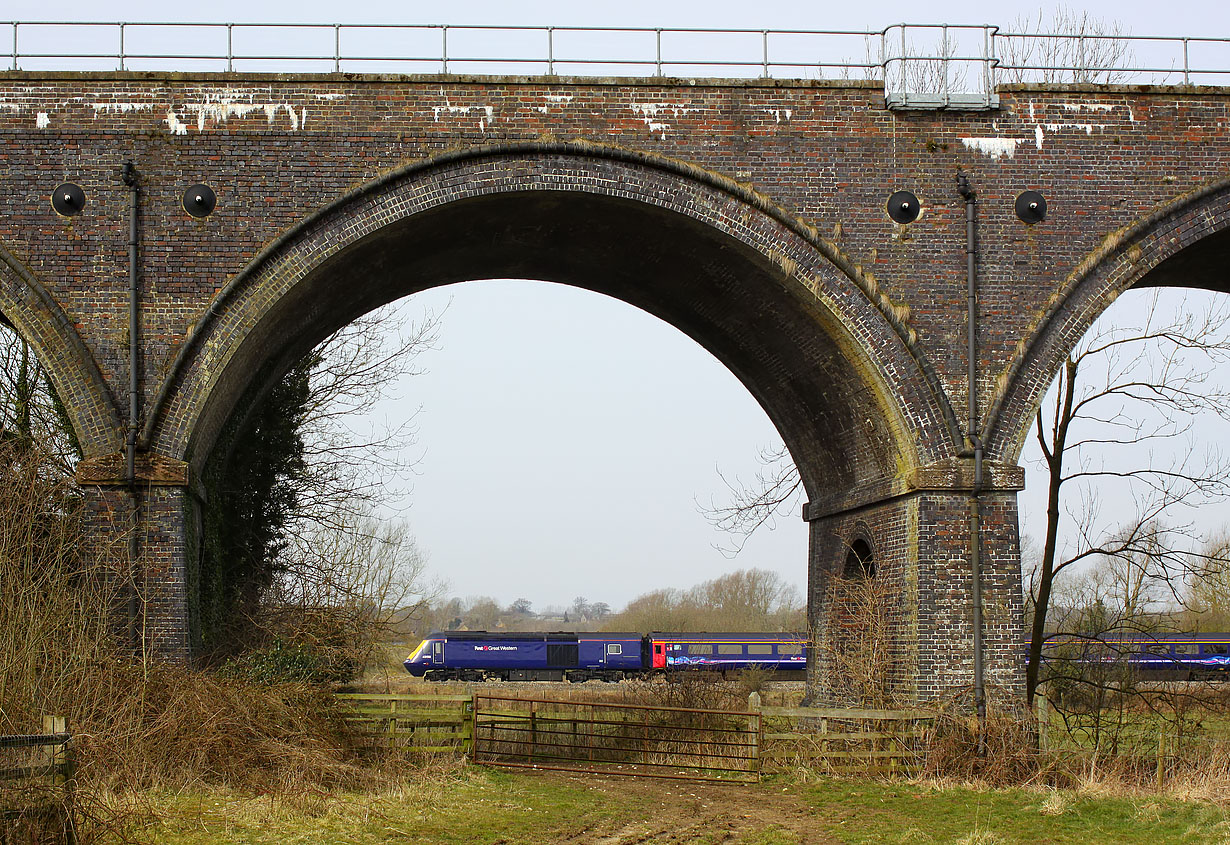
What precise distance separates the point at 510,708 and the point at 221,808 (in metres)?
18.6

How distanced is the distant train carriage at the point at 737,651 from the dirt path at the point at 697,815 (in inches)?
1188

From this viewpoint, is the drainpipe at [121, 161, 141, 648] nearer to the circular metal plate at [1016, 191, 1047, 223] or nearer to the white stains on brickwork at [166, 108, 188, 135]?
the white stains on brickwork at [166, 108, 188, 135]

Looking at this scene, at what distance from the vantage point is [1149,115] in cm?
1644

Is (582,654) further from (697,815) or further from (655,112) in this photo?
(697,815)

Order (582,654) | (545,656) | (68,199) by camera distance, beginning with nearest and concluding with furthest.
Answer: (68,199), (545,656), (582,654)

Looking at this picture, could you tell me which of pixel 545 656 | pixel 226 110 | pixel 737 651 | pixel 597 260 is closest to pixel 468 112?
pixel 226 110

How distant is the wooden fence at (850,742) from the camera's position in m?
15.1

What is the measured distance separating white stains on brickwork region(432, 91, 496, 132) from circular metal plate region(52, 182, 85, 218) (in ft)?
14.6

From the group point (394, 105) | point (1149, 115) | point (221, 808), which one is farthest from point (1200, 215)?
point (221, 808)

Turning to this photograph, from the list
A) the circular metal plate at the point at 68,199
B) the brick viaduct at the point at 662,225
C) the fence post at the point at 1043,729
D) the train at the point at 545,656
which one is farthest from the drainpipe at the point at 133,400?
the train at the point at 545,656

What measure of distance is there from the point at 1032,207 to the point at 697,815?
28.9ft

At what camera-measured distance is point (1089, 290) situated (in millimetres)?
16062

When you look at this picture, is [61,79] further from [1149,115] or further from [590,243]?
[1149,115]

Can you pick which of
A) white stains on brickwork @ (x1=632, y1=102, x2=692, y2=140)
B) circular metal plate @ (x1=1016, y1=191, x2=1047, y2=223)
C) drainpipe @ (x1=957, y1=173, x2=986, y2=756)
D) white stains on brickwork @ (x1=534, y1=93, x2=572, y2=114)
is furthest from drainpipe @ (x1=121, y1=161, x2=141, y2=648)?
circular metal plate @ (x1=1016, y1=191, x2=1047, y2=223)
